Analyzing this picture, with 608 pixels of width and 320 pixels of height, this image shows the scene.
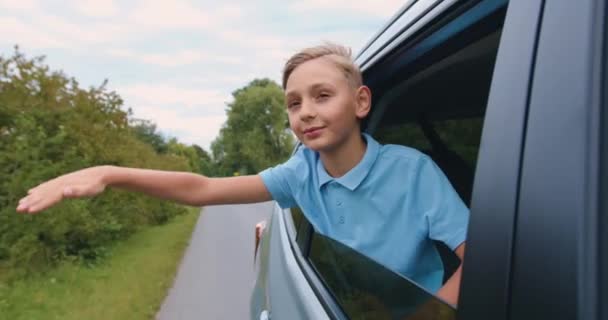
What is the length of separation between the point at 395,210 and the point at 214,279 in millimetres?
6797

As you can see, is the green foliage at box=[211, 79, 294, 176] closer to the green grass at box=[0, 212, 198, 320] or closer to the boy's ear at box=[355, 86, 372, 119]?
the green grass at box=[0, 212, 198, 320]

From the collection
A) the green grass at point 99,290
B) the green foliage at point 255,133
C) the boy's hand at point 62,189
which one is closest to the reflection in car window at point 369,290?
the boy's hand at point 62,189

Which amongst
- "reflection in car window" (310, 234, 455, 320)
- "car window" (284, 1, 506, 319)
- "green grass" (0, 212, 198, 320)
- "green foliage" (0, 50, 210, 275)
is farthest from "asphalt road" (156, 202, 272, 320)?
"reflection in car window" (310, 234, 455, 320)

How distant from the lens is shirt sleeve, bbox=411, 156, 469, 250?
136 centimetres

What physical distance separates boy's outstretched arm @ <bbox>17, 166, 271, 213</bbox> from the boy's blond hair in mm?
378

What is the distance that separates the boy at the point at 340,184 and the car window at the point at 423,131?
7 centimetres

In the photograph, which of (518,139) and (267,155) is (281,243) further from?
(267,155)

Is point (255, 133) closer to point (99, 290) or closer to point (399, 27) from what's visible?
point (99, 290)

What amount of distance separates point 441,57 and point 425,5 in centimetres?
49

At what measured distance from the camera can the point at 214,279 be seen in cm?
802

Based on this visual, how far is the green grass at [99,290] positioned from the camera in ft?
19.5

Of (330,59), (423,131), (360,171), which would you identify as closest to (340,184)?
(360,171)

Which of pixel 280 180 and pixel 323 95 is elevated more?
pixel 323 95

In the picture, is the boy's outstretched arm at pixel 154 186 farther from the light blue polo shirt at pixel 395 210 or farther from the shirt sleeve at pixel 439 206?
the shirt sleeve at pixel 439 206
